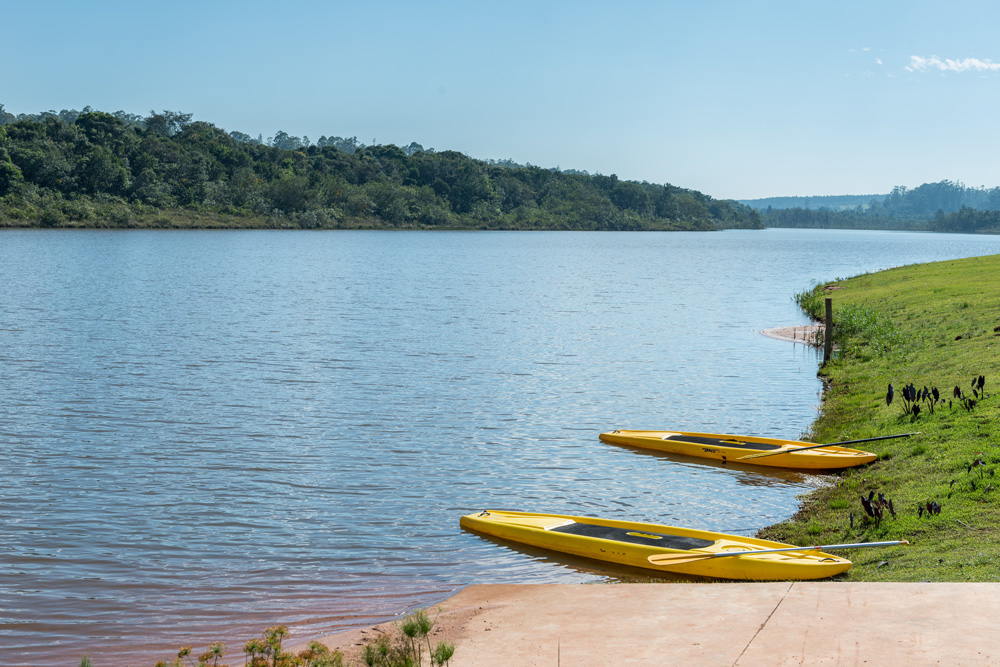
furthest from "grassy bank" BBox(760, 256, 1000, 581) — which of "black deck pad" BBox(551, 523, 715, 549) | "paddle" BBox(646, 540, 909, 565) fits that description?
"black deck pad" BBox(551, 523, 715, 549)

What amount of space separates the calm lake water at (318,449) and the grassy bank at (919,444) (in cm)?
118

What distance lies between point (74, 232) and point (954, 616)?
428 ft

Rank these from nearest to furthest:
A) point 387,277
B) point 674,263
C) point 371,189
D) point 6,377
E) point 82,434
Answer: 1. point 82,434
2. point 6,377
3. point 387,277
4. point 674,263
5. point 371,189

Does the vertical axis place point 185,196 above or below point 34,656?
above

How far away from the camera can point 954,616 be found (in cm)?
868

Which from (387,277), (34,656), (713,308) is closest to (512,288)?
(387,277)

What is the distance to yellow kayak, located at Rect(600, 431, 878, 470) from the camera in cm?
1842

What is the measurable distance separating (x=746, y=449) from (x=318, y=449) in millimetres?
9123

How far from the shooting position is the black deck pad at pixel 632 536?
13.4 m

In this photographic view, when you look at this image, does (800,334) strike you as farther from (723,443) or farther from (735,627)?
(735,627)

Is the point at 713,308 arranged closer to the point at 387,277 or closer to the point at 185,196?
the point at 387,277

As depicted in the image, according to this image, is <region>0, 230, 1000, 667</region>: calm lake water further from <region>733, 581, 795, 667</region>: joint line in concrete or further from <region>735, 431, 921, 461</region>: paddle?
<region>733, 581, 795, 667</region>: joint line in concrete

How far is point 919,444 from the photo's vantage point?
17.1m

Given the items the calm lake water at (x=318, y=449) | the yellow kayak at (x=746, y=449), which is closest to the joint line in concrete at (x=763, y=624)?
the calm lake water at (x=318, y=449)
